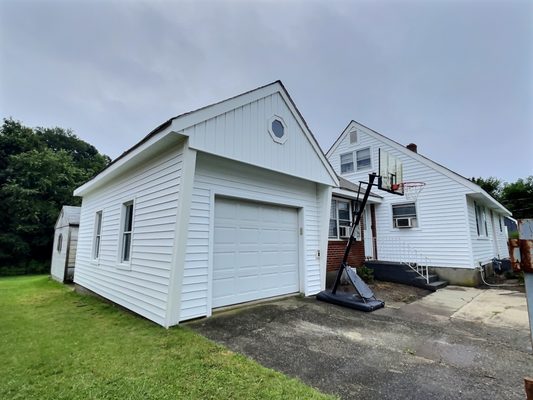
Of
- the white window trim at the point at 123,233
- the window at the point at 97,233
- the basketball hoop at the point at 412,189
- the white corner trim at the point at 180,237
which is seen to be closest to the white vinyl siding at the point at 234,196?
the white corner trim at the point at 180,237

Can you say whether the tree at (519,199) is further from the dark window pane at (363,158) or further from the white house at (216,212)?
the white house at (216,212)

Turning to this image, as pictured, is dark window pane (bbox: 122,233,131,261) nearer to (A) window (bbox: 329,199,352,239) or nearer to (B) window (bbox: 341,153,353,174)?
(A) window (bbox: 329,199,352,239)

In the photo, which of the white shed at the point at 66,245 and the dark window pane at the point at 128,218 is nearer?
the dark window pane at the point at 128,218

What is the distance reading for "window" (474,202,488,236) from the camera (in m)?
11.9

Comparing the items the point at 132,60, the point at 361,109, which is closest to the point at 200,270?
the point at 132,60

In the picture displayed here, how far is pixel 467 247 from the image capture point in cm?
1003

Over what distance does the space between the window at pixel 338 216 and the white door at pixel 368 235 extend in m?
1.64

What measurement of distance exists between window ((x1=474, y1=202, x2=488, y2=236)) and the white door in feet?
15.2

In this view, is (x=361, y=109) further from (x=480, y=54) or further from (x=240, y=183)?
(x=240, y=183)

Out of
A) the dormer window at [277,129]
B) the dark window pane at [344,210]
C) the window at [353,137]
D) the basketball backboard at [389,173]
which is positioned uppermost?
the window at [353,137]

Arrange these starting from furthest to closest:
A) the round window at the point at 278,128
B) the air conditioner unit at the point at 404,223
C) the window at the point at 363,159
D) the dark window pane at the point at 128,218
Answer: the window at the point at 363,159 → the air conditioner unit at the point at 404,223 → the dark window pane at the point at 128,218 → the round window at the point at 278,128

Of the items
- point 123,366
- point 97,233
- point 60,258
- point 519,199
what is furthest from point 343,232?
point 519,199

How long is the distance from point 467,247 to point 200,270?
10234 mm

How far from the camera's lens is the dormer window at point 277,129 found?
653cm
